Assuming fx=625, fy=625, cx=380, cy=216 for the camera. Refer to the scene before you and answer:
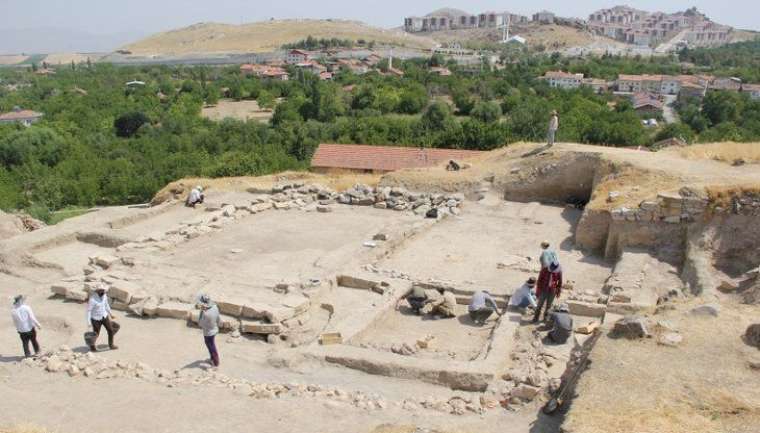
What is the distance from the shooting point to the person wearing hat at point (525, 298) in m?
9.66

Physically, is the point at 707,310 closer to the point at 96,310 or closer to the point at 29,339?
the point at 96,310

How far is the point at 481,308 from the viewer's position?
32.2ft

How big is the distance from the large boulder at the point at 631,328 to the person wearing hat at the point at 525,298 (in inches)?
91.5

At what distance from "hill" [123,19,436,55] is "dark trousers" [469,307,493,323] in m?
136

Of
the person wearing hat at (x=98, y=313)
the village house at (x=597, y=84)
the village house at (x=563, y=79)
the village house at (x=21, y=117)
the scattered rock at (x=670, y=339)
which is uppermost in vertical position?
the scattered rock at (x=670, y=339)

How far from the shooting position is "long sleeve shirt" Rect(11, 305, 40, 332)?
26.9ft

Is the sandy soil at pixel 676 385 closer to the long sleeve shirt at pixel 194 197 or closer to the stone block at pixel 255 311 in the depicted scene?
the stone block at pixel 255 311

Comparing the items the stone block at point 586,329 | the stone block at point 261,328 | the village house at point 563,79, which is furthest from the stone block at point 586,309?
the village house at point 563,79

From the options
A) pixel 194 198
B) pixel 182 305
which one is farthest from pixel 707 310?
pixel 194 198

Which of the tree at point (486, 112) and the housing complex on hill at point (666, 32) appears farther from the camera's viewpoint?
the housing complex on hill at point (666, 32)

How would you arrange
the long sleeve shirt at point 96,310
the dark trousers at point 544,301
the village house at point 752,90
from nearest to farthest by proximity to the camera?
the long sleeve shirt at point 96,310
the dark trousers at point 544,301
the village house at point 752,90

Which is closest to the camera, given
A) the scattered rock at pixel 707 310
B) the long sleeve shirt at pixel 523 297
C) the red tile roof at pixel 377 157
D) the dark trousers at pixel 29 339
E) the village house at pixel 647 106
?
the scattered rock at pixel 707 310

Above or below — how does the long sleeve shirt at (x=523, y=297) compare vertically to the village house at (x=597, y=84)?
above

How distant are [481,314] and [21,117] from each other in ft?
186
